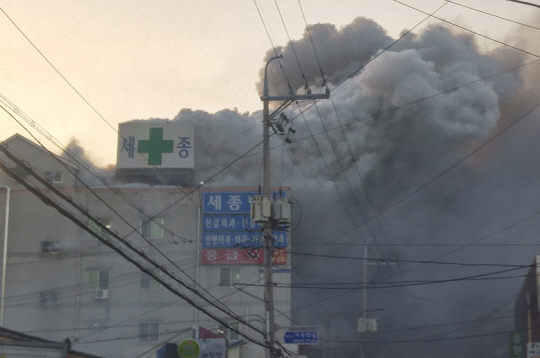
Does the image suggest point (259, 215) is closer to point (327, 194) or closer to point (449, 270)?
point (327, 194)

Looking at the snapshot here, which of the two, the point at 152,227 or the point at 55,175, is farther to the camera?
the point at 55,175

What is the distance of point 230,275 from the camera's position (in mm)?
50531

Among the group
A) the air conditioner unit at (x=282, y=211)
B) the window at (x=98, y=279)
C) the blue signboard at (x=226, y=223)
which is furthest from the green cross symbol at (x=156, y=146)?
the air conditioner unit at (x=282, y=211)

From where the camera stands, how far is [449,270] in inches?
2522

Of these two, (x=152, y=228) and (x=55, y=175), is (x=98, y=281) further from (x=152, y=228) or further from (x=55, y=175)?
(x=55, y=175)

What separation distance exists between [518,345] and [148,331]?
76.6 ft

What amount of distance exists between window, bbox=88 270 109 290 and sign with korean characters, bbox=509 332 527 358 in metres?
26.2

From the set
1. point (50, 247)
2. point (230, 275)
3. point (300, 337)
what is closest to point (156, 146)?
point (50, 247)

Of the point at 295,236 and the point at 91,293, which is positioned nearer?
the point at 91,293

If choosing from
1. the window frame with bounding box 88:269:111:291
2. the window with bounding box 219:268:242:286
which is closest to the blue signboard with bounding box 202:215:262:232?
the window with bounding box 219:268:242:286

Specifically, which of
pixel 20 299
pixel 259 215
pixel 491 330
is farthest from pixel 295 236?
pixel 259 215

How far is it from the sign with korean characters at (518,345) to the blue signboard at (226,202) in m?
17.6

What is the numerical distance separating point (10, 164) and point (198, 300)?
16.2 m

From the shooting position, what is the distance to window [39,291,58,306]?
52.1 metres
